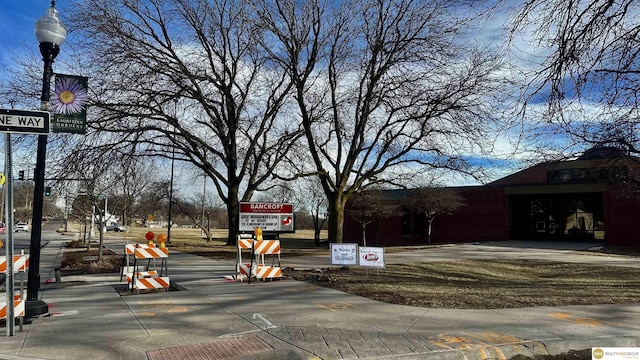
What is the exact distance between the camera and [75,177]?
1742 centimetres

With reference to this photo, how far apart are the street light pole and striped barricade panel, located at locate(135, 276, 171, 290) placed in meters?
2.41

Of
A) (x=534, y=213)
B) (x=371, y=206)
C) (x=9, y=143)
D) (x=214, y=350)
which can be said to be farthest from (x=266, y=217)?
(x=534, y=213)

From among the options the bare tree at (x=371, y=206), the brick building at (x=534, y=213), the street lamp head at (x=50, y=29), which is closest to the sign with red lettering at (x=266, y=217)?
the street lamp head at (x=50, y=29)

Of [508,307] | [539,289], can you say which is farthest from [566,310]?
[539,289]

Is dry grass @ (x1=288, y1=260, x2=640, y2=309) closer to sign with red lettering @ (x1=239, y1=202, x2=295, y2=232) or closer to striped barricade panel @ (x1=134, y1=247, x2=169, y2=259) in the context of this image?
sign with red lettering @ (x1=239, y1=202, x2=295, y2=232)

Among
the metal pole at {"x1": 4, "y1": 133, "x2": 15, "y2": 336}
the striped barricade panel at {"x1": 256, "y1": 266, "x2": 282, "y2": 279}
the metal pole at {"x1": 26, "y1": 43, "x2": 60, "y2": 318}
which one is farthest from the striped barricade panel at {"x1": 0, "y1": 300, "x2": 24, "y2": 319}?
the striped barricade panel at {"x1": 256, "y1": 266, "x2": 282, "y2": 279}

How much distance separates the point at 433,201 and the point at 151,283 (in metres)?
29.3

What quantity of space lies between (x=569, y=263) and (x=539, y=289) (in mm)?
9523

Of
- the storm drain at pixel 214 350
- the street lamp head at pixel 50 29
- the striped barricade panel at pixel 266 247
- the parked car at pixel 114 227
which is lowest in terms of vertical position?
the parked car at pixel 114 227

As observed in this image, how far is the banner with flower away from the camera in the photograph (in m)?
8.22

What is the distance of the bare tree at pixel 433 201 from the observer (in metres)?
36.6

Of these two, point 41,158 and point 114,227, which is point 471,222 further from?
point 114,227

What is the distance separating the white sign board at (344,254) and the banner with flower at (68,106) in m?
7.15

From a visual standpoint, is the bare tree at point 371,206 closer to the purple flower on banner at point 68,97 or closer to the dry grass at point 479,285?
the dry grass at point 479,285
